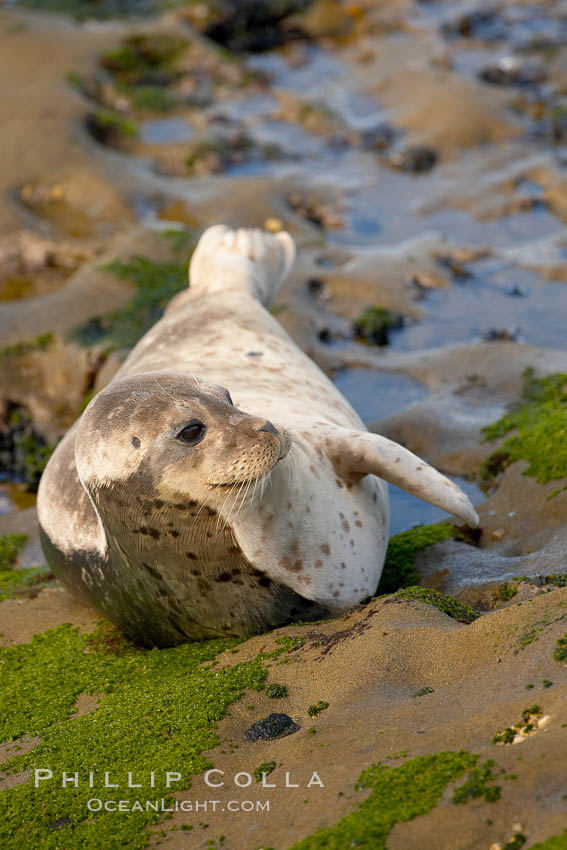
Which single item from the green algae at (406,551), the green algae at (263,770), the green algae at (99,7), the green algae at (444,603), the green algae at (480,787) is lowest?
the green algae at (99,7)

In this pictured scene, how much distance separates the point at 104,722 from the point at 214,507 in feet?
2.90

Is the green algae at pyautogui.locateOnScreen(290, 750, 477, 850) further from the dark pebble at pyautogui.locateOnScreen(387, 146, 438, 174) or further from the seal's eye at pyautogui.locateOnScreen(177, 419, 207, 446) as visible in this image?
the dark pebble at pyautogui.locateOnScreen(387, 146, 438, 174)

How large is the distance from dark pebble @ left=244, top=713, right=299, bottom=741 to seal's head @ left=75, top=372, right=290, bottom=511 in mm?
892

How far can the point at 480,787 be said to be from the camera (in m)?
2.50

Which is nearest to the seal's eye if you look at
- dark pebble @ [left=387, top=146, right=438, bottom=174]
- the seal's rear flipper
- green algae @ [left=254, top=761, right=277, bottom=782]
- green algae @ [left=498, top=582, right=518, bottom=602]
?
green algae @ [left=254, top=761, right=277, bottom=782]

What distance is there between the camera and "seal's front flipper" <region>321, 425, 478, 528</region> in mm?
4496

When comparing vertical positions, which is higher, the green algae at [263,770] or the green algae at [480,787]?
the green algae at [480,787]

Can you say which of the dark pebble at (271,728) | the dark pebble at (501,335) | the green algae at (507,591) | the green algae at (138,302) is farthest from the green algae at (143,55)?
the dark pebble at (271,728)

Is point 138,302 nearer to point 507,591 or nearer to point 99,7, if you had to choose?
point 507,591

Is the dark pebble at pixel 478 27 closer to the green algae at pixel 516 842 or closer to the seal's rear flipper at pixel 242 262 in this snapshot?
the seal's rear flipper at pixel 242 262

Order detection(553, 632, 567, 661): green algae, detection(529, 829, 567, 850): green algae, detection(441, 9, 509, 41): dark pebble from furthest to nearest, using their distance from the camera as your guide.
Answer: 1. detection(441, 9, 509, 41): dark pebble
2. detection(553, 632, 567, 661): green algae
3. detection(529, 829, 567, 850): green algae

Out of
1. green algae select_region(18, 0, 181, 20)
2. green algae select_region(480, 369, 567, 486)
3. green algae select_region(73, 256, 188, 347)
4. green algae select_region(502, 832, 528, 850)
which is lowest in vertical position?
green algae select_region(73, 256, 188, 347)

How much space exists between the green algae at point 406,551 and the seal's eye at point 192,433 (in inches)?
51.7

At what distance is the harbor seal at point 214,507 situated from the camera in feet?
12.9
